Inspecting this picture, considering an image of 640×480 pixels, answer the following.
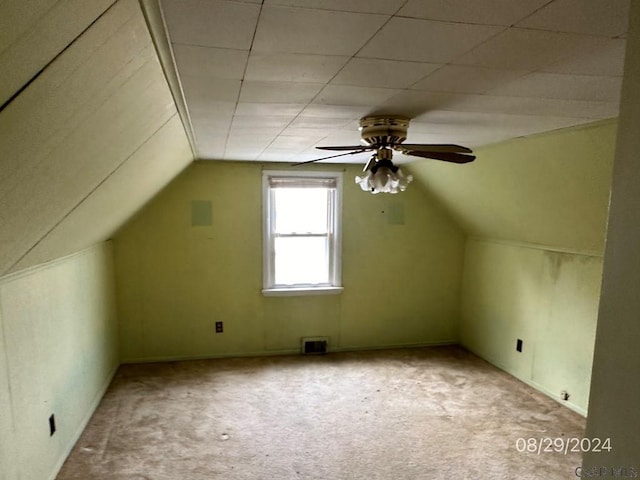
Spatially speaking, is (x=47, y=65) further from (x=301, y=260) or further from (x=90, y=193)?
(x=301, y=260)

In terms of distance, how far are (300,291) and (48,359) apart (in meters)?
2.31

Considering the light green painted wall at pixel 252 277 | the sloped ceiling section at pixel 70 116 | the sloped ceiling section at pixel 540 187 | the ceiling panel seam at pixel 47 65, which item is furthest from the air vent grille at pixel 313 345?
the ceiling panel seam at pixel 47 65

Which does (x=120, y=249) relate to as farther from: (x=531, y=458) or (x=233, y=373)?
(x=531, y=458)

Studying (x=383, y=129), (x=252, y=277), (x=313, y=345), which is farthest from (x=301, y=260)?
(x=383, y=129)

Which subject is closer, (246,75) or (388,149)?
(246,75)

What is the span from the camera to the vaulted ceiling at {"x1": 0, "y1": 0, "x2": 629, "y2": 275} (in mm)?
879

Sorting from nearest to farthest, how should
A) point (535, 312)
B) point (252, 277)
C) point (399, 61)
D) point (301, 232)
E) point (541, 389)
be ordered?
point (399, 61)
point (541, 389)
point (535, 312)
point (252, 277)
point (301, 232)

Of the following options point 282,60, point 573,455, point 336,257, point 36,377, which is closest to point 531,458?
point 573,455

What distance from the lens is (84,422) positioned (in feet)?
8.96

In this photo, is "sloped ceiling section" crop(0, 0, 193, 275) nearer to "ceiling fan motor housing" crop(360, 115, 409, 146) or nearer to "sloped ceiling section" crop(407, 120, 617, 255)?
"ceiling fan motor housing" crop(360, 115, 409, 146)

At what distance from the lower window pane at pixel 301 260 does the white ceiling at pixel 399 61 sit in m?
2.10

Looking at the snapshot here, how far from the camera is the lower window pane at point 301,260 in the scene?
4129mm

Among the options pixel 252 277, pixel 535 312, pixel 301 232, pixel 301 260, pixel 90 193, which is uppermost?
pixel 90 193

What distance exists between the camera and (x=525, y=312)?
3.58m
